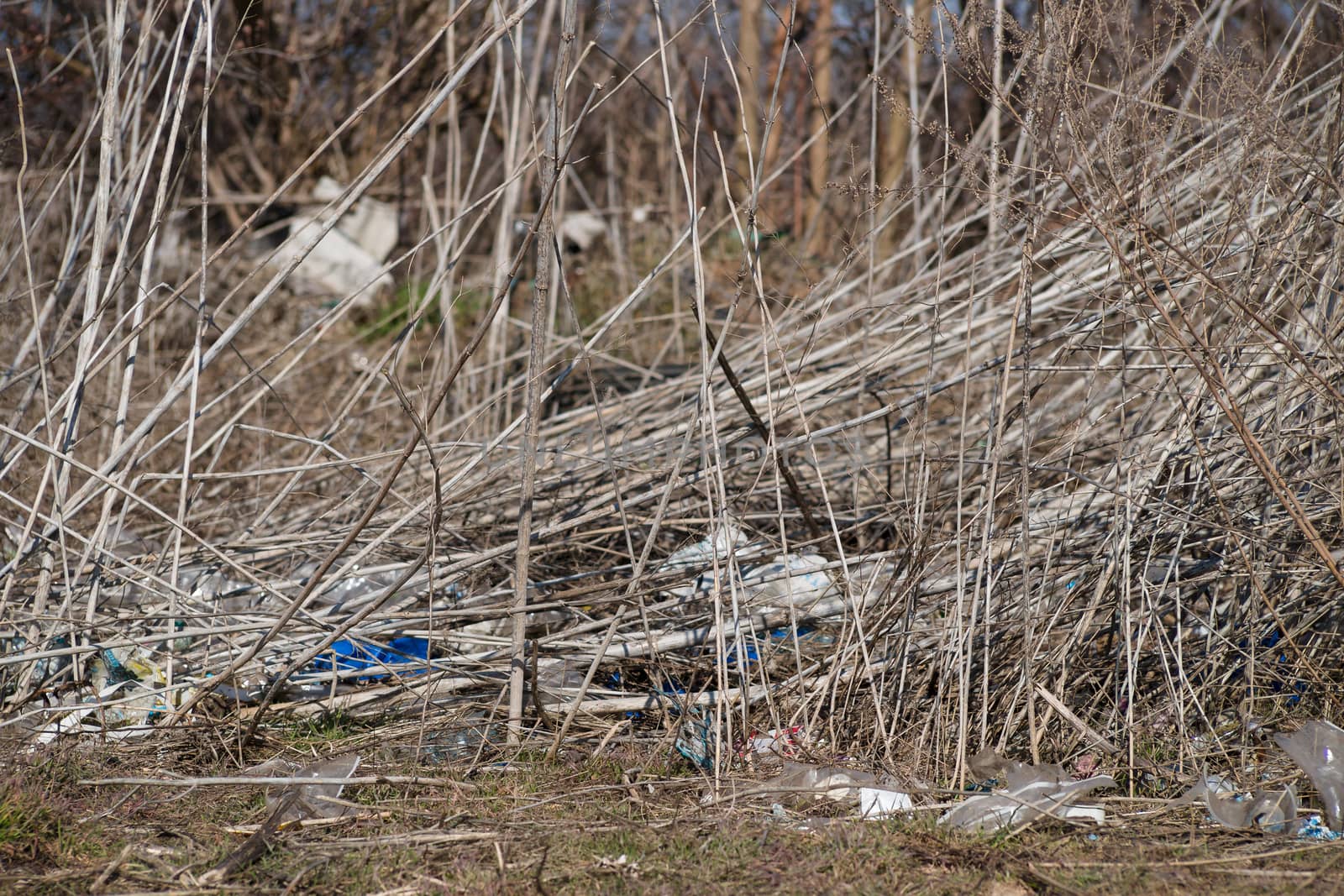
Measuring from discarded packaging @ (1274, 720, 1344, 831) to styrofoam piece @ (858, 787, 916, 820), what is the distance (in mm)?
683

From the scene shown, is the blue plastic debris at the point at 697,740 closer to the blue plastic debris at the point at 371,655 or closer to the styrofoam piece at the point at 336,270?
the blue plastic debris at the point at 371,655

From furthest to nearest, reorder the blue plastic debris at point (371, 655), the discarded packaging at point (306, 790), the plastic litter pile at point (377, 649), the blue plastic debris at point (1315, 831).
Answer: the blue plastic debris at point (371, 655) → the plastic litter pile at point (377, 649) → the discarded packaging at point (306, 790) → the blue plastic debris at point (1315, 831)

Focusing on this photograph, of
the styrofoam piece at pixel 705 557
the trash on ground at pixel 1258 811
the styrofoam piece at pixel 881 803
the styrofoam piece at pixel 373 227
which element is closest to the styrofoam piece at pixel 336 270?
the styrofoam piece at pixel 373 227

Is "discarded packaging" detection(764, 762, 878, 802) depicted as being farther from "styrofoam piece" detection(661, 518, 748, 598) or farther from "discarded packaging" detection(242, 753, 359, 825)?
"discarded packaging" detection(242, 753, 359, 825)

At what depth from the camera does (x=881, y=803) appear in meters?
1.85

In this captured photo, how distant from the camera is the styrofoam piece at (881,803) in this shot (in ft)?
5.99

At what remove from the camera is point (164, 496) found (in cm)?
330

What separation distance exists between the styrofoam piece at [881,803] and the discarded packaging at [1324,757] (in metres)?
0.68

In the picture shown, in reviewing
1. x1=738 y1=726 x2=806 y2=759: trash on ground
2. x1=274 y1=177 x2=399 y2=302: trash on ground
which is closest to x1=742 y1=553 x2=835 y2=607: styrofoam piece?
x1=738 y1=726 x2=806 y2=759: trash on ground

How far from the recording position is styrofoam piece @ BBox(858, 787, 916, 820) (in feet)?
5.99

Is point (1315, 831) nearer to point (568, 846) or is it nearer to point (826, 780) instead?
point (826, 780)

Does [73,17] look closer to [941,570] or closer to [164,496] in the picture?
[164,496]

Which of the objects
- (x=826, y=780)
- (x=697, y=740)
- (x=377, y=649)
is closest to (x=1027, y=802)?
(x=826, y=780)

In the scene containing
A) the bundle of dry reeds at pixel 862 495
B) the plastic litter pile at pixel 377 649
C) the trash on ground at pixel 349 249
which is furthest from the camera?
the trash on ground at pixel 349 249
